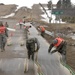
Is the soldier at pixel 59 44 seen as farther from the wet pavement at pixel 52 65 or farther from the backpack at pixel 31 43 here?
the backpack at pixel 31 43

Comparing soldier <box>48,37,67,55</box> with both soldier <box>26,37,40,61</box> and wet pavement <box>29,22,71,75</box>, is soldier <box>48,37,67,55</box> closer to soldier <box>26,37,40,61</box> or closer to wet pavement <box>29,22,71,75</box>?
wet pavement <box>29,22,71,75</box>

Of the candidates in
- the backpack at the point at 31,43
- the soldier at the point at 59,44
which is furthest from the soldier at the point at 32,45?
the soldier at the point at 59,44

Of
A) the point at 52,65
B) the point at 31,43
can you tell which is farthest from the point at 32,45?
the point at 52,65

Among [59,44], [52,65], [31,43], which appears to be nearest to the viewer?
[31,43]

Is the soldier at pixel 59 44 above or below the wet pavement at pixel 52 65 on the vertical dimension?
above

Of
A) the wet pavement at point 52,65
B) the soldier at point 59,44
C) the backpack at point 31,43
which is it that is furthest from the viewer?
the soldier at point 59,44

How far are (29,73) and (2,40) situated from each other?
5.53 meters

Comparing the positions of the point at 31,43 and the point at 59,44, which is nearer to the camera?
the point at 31,43

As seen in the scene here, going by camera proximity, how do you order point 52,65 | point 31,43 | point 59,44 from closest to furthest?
point 31,43, point 52,65, point 59,44

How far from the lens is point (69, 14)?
8819cm

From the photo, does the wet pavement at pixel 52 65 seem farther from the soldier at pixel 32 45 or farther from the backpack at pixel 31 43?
the backpack at pixel 31 43

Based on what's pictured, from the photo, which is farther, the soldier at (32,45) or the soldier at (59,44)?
the soldier at (59,44)

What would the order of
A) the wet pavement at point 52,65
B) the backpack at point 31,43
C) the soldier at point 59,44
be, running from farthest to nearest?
the soldier at point 59,44
the backpack at point 31,43
the wet pavement at point 52,65

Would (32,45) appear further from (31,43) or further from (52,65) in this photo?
(52,65)
